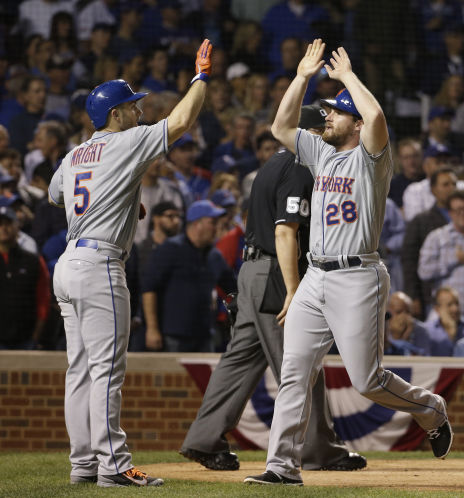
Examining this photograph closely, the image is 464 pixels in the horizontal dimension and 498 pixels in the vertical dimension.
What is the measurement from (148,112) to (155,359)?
11.1ft

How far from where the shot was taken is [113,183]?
14.9ft

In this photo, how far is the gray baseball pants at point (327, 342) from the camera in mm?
4406

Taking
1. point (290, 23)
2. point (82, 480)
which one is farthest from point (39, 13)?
point (82, 480)

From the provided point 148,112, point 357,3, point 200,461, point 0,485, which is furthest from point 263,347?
point 357,3

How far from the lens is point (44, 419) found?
6879mm


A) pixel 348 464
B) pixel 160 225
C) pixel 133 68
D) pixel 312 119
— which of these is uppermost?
pixel 133 68

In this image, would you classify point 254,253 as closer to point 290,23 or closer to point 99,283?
point 99,283

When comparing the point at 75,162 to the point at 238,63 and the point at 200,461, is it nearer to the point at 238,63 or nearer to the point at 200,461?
the point at 200,461

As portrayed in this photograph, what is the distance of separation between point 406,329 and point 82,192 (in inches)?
156

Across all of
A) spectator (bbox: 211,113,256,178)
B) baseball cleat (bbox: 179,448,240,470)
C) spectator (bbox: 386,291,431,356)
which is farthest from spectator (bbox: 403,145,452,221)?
baseball cleat (bbox: 179,448,240,470)

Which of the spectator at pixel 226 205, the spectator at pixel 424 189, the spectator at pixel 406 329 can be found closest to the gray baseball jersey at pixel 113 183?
the spectator at pixel 226 205

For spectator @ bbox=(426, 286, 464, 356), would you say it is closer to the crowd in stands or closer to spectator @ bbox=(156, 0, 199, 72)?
the crowd in stands

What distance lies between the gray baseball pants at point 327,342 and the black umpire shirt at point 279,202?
625 mm

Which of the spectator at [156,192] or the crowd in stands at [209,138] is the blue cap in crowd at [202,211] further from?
the spectator at [156,192]
